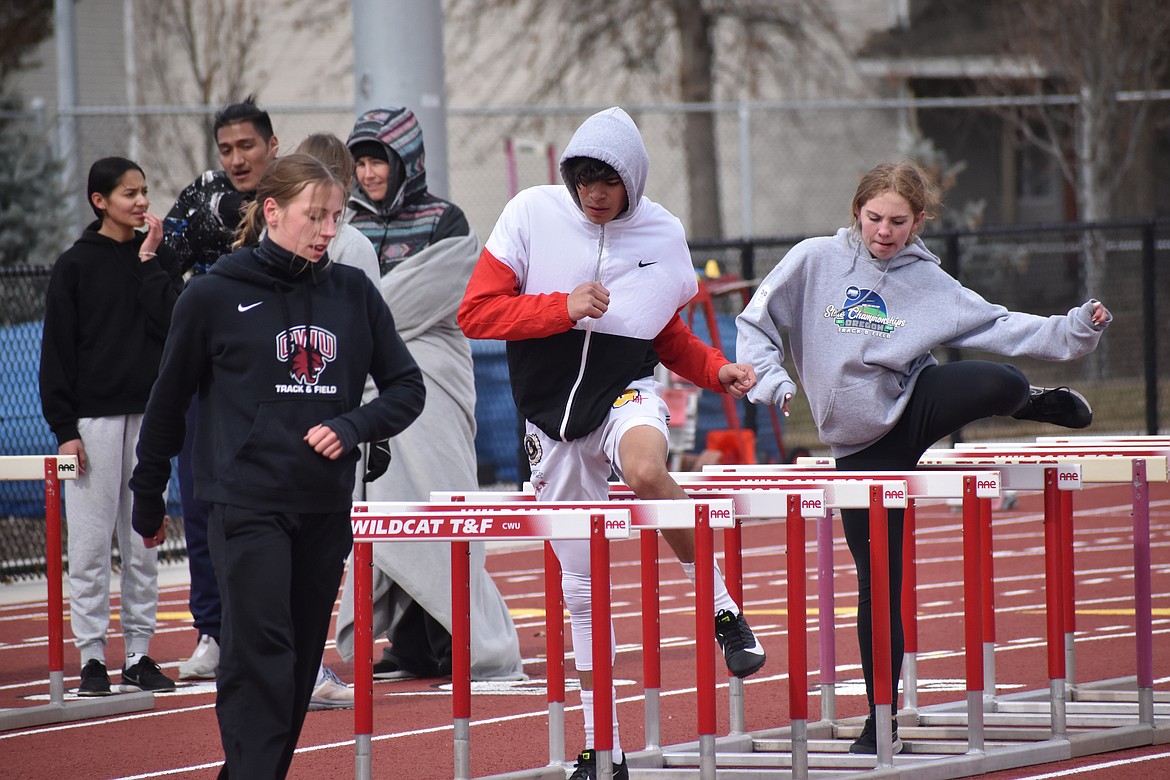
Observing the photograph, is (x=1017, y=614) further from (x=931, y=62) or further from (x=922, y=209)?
(x=931, y=62)

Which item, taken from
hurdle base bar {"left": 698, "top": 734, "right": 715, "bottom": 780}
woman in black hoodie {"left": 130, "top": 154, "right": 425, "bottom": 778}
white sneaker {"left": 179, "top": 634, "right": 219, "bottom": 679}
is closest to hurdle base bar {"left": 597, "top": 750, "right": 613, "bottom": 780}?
hurdle base bar {"left": 698, "top": 734, "right": 715, "bottom": 780}

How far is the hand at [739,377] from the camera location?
579 centimetres

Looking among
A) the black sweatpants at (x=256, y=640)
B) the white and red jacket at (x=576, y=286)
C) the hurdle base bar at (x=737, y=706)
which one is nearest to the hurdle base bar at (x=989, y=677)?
the hurdle base bar at (x=737, y=706)

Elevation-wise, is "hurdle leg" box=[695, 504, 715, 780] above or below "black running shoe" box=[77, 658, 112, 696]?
above

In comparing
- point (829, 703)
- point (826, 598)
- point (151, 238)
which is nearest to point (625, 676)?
point (829, 703)

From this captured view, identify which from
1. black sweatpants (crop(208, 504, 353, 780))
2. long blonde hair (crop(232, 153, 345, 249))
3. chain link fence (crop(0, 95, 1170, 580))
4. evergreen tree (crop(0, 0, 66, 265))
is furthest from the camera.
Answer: evergreen tree (crop(0, 0, 66, 265))

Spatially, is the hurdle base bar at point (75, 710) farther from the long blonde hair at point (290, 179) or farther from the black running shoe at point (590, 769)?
the long blonde hair at point (290, 179)

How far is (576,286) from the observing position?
5570 mm

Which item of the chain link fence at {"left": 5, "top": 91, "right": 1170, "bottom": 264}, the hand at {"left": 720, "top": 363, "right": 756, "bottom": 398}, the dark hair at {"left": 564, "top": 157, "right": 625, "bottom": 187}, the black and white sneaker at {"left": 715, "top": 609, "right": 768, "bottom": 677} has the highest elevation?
the chain link fence at {"left": 5, "top": 91, "right": 1170, "bottom": 264}

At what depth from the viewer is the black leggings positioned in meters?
5.87

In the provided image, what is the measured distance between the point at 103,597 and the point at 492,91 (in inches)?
743

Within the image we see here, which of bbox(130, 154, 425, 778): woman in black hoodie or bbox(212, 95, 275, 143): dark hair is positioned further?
bbox(212, 95, 275, 143): dark hair

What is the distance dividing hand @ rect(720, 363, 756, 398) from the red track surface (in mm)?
1518

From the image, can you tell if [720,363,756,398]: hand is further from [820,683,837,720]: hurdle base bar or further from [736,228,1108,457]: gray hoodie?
[820,683,837,720]: hurdle base bar
